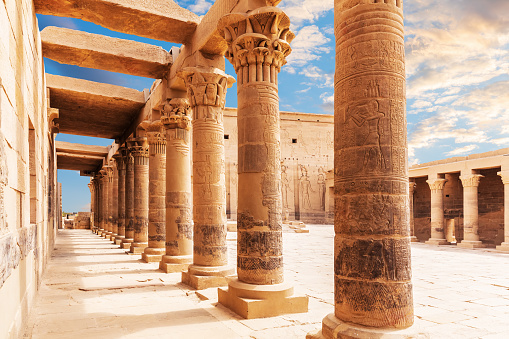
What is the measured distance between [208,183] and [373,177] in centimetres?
429

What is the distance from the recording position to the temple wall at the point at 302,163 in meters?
33.0

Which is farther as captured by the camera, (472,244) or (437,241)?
(437,241)

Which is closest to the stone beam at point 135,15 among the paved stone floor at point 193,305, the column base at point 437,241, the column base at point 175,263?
the column base at point 175,263

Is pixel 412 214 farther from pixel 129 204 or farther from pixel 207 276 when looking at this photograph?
pixel 207 276

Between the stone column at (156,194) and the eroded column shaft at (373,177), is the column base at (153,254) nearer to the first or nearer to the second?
the stone column at (156,194)

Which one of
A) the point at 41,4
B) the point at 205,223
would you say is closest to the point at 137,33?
the point at 41,4

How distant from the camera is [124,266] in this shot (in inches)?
386

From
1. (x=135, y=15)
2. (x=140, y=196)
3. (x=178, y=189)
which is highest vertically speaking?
(x=135, y=15)

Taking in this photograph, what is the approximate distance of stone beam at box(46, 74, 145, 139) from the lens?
10.8 meters

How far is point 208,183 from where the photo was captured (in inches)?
281

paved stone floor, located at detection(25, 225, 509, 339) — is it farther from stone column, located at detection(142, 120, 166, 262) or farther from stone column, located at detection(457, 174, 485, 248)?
stone column, located at detection(457, 174, 485, 248)

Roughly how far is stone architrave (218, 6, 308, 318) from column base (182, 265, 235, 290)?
1.10 metres

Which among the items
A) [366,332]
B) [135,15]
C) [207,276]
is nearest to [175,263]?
[207,276]

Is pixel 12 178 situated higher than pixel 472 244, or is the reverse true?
pixel 12 178
